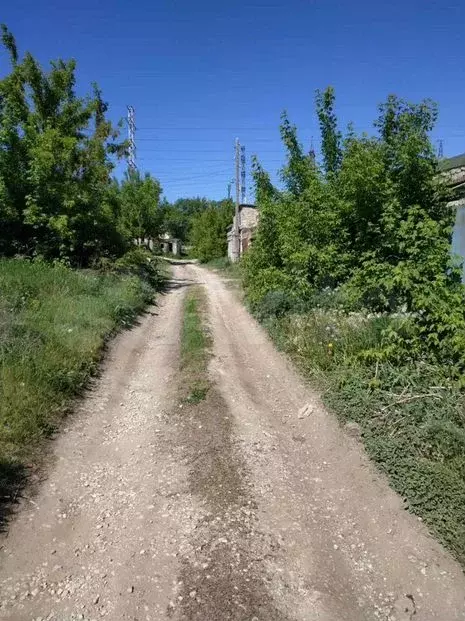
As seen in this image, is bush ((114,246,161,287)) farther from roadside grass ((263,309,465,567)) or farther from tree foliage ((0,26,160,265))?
roadside grass ((263,309,465,567))

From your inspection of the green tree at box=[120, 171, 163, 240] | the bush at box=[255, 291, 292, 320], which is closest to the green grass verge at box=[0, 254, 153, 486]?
the bush at box=[255, 291, 292, 320]

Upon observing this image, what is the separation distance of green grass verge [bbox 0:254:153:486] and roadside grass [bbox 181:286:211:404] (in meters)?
1.67

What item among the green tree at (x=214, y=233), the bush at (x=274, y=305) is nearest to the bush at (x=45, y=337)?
the bush at (x=274, y=305)

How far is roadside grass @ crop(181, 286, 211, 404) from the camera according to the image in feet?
22.9

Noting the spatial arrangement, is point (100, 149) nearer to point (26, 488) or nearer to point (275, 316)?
point (275, 316)

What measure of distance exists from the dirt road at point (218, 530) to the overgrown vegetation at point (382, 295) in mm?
462

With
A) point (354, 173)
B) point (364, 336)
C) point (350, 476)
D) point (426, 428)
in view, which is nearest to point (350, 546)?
point (350, 476)

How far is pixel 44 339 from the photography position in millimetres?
7594

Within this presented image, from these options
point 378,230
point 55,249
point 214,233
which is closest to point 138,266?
point 55,249

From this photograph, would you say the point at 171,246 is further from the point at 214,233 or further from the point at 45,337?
the point at 45,337

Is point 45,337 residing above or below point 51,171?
below

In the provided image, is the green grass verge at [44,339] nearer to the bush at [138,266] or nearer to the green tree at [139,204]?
the bush at [138,266]

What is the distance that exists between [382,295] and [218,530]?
4984 mm

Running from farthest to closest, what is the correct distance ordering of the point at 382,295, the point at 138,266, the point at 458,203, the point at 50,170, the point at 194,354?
1. the point at 138,266
2. the point at 50,170
3. the point at 194,354
4. the point at 458,203
5. the point at 382,295
